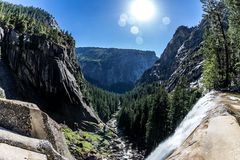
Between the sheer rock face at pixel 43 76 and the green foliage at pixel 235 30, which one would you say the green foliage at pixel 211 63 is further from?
the sheer rock face at pixel 43 76

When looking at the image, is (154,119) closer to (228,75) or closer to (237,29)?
(228,75)

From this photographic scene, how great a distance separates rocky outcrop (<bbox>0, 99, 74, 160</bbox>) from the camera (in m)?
20.2

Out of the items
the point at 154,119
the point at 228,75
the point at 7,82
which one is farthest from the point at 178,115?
the point at 7,82

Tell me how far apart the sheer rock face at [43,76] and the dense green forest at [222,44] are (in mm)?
71863

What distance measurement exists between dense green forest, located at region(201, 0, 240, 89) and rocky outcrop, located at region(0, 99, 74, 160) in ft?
124

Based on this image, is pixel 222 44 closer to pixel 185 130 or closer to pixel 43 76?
pixel 185 130

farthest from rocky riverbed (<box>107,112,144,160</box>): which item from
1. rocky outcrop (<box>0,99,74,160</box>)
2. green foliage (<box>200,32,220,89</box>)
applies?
rocky outcrop (<box>0,99,74,160</box>)

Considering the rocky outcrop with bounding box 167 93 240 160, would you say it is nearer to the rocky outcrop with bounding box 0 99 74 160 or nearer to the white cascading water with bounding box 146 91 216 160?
the white cascading water with bounding box 146 91 216 160

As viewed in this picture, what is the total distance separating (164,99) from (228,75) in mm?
41662

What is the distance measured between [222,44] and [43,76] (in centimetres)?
8912

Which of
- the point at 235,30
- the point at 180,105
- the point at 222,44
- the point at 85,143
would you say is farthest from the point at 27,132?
the point at 85,143

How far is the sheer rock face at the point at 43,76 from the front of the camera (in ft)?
464

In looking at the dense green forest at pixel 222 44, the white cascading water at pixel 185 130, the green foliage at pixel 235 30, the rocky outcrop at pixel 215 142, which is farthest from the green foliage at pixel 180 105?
the rocky outcrop at pixel 215 142

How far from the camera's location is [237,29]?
6475 cm
